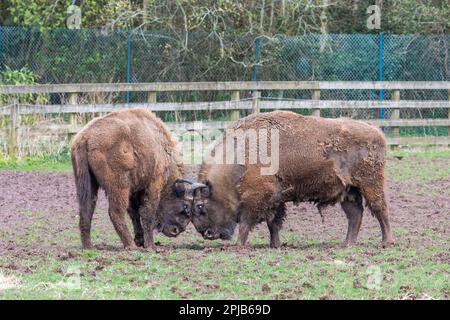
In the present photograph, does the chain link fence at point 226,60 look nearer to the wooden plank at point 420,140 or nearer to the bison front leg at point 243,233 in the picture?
the wooden plank at point 420,140

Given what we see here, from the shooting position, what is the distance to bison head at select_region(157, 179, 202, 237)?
37.4ft

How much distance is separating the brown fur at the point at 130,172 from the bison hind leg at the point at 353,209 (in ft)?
6.61

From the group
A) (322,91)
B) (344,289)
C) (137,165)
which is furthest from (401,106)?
(344,289)

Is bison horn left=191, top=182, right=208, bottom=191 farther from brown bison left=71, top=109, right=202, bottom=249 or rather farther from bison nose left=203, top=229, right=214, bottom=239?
bison nose left=203, top=229, right=214, bottom=239

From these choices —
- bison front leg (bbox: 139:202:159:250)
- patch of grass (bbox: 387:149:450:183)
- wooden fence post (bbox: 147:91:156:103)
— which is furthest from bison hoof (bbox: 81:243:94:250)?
wooden fence post (bbox: 147:91:156:103)

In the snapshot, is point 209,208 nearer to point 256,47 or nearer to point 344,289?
point 344,289

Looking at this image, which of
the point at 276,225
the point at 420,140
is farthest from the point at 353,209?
the point at 420,140

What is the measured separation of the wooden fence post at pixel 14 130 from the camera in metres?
17.8

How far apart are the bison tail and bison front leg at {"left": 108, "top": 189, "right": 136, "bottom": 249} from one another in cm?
26

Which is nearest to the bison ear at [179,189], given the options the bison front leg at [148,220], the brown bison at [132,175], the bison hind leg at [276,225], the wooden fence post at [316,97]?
the brown bison at [132,175]

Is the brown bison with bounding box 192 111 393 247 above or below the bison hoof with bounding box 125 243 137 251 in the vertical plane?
above

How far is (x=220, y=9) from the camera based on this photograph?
2266 centimetres

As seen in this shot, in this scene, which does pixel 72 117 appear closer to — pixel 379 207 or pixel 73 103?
pixel 73 103

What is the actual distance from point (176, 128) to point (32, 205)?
571 cm
